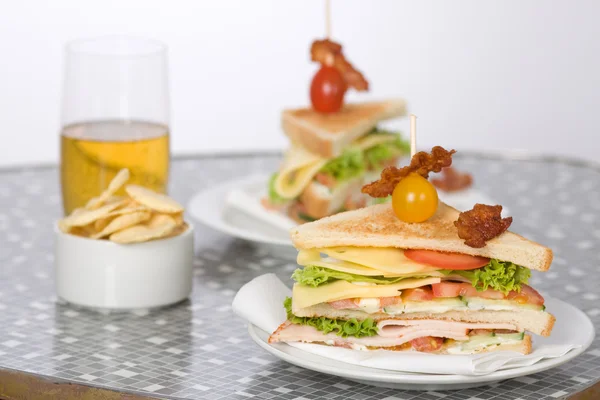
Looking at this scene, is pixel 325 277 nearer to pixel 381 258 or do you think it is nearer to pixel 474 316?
pixel 381 258

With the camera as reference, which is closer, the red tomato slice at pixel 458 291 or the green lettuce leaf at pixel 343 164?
the red tomato slice at pixel 458 291

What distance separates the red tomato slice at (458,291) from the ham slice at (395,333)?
0.18 ft

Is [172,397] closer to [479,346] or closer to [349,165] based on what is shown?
[479,346]

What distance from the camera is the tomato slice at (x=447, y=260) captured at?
2.06 meters

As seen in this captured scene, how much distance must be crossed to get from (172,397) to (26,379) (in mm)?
318

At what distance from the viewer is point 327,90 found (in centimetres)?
342

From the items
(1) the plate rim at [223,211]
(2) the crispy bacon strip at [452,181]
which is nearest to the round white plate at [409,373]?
(1) the plate rim at [223,211]

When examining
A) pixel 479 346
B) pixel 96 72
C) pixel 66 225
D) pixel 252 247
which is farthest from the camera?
pixel 252 247

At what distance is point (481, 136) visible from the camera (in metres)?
8.46

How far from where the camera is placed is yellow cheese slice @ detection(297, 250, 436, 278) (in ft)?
6.84

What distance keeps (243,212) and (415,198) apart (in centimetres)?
127

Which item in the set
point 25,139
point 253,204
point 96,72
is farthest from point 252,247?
point 25,139

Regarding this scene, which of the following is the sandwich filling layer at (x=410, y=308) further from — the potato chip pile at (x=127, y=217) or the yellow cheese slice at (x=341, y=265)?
the potato chip pile at (x=127, y=217)

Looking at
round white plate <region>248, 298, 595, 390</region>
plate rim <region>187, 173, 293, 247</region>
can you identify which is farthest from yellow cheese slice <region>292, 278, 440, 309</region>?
plate rim <region>187, 173, 293, 247</region>
